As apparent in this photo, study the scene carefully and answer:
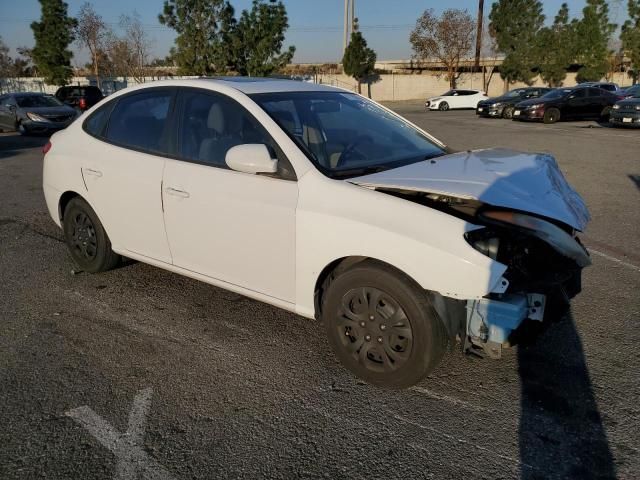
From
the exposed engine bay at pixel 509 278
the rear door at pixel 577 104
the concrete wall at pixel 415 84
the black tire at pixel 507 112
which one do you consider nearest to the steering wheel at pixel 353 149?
the exposed engine bay at pixel 509 278

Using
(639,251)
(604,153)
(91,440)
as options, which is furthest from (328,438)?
(604,153)

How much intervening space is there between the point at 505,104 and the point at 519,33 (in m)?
25.9

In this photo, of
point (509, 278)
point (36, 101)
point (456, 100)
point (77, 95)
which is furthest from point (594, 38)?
point (509, 278)

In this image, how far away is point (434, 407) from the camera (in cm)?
293

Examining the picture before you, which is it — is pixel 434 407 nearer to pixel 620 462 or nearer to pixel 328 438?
pixel 328 438

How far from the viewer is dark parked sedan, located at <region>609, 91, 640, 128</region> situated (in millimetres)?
18578

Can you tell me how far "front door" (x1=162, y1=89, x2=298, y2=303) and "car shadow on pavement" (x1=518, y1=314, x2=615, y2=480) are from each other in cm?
150

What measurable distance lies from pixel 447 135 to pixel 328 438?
55.0ft

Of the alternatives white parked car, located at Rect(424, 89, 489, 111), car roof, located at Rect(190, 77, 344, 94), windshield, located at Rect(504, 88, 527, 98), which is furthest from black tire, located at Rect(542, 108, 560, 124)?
car roof, located at Rect(190, 77, 344, 94)

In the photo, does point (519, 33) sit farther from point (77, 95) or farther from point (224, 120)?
point (224, 120)

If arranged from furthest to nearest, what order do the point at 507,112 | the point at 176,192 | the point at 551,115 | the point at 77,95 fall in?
the point at 507,112 → the point at 77,95 → the point at 551,115 → the point at 176,192

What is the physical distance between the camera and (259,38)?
1459 inches

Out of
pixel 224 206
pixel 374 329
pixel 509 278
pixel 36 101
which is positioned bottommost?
pixel 374 329

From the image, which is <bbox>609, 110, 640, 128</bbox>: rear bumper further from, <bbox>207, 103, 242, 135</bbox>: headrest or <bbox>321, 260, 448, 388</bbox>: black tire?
<bbox>321, 260, 448, 388</bbox>: black tire
